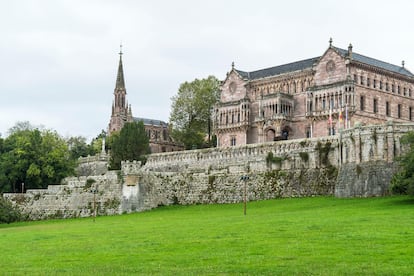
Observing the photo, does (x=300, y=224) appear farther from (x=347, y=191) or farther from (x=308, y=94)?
(x=308, y=94)

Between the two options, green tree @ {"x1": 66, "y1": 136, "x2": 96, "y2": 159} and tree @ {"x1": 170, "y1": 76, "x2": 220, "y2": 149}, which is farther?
green tree @ {"x1": 66, "y1": 136, "x2": 96, "y2": 159}

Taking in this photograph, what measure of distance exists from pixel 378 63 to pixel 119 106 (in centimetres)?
7217

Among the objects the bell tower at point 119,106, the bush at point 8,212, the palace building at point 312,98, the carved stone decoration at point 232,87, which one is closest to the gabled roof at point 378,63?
the palace building at point 312,98

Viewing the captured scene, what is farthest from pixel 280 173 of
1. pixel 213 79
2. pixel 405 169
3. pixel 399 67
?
pixel 213 79

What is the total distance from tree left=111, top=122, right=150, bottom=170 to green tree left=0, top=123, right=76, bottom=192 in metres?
11.6

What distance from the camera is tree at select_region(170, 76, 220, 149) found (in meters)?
119

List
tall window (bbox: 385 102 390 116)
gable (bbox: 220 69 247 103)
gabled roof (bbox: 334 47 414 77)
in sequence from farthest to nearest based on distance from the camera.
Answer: gable (bbox: 220 69 247 103) → tall window (bbox: 385 102 390 116) → gabled roof (bbox: 334 47 414 77)

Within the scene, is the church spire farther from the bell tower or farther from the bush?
the bush

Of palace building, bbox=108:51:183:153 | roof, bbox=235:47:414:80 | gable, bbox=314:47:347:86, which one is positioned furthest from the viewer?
palace building, bbox=108:51:183:153

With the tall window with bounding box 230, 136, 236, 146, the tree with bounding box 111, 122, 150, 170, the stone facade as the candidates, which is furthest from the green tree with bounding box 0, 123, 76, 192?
the tall window with bounding box 230, 136, 236, 146

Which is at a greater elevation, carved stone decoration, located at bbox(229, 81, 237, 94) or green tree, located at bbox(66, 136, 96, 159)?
carved stone decoration, located at bbox(229, 81, 237, 94)

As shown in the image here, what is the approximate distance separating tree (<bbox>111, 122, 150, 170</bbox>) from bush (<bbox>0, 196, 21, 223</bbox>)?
2486 centimetres

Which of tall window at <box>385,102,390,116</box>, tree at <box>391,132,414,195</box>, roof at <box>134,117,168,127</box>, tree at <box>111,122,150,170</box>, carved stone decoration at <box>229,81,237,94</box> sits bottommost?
tree at <box>391,132,414,195</box>

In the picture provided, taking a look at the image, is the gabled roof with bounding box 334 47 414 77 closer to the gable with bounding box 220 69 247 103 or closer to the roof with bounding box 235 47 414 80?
the roof with bounding box 235 47 414 80
